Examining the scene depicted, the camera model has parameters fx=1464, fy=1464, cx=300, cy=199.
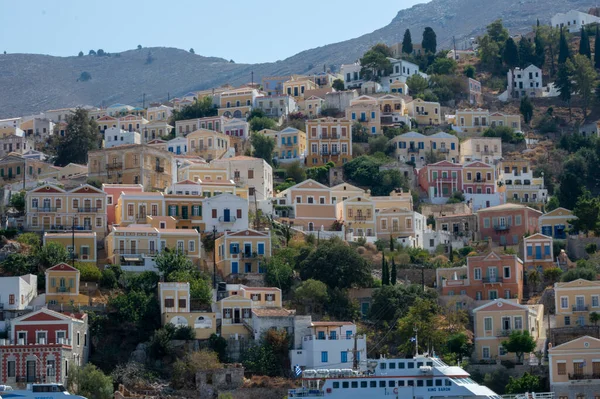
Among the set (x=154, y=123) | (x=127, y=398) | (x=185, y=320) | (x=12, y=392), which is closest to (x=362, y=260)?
(x=185, y=320)

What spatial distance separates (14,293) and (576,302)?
29637 millimetres

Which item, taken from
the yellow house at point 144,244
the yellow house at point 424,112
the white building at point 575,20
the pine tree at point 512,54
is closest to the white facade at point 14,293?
the yellow house at point 144,244

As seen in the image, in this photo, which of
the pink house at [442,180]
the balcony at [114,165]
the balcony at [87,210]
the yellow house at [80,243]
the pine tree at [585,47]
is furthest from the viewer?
the pine tree at [585,47]

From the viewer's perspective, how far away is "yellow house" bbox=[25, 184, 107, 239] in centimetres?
8894

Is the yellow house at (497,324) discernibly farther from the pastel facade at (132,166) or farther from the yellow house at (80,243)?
the pastel facade at (132,166)

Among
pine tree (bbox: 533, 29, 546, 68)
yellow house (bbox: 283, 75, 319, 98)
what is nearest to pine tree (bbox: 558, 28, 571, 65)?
pine tree (bbox: 533, 29, 546, 68)

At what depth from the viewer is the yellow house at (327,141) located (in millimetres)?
116062

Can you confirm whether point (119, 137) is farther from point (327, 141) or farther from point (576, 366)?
point (576, 366)

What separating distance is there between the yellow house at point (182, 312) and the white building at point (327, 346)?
482 cm

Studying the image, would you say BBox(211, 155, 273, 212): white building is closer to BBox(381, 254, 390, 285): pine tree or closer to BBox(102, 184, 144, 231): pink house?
BBox(102, 184, 144, 231): pink house

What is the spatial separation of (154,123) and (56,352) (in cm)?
6239

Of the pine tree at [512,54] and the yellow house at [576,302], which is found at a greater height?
the pine tree at [512,54]

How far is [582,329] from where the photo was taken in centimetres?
7600

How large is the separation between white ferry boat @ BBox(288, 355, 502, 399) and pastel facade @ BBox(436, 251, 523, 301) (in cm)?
1604
